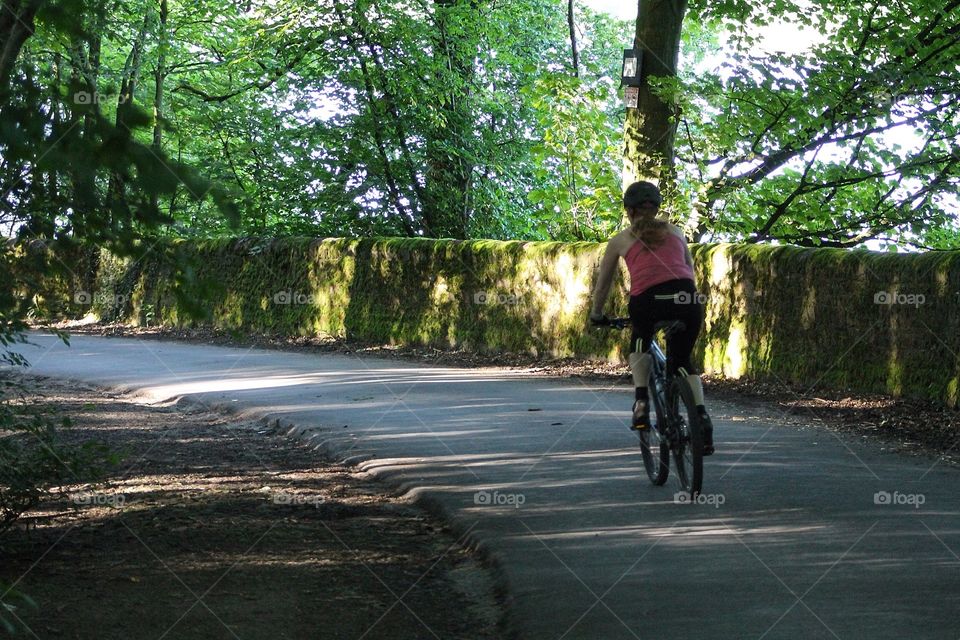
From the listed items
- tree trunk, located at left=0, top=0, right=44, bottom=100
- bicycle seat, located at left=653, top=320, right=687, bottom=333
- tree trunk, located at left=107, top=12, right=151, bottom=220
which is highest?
tree trunk, located at left=0, top=0, right=44, bottom=100

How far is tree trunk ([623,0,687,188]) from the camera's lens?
18.2 m

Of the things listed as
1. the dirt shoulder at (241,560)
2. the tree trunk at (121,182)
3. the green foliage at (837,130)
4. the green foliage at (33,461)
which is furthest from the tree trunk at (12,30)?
the green foliage at (837,130)

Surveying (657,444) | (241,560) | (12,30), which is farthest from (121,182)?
(657,444)

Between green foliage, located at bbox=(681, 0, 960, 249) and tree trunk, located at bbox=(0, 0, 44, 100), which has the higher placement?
green foliage, located at bbox=(681, 0, 960, 249)

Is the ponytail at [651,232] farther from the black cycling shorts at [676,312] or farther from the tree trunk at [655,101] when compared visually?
the tree trunk at [655,101]

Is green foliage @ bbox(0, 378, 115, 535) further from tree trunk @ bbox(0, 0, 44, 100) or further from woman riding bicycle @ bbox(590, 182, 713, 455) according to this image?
woman riding bicycle @ bbox(590, 182, 713, 455)

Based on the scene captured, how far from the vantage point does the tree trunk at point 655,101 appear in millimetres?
18234

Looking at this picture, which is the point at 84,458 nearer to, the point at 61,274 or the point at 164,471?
the point at 61,274

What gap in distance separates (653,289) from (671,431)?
91 centimetres

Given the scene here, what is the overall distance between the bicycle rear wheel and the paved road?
0.58 feet

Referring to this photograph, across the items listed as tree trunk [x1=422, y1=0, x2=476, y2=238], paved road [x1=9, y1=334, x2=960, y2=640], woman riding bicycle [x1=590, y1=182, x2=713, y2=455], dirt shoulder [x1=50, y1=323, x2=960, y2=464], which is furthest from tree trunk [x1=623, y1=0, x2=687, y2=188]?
woman riding bicycle [x1=590, y1=182, x2=713, y2=455]

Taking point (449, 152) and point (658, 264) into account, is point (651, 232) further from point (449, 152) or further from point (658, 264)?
point (449, 152)

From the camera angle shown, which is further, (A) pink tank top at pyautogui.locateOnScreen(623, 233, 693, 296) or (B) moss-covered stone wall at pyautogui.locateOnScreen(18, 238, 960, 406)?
(B) moss-covered stone wall at pyautogui.locateOnScreen(18, 238, 960, 406)

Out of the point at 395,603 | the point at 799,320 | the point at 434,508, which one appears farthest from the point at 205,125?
the point at 395,603
